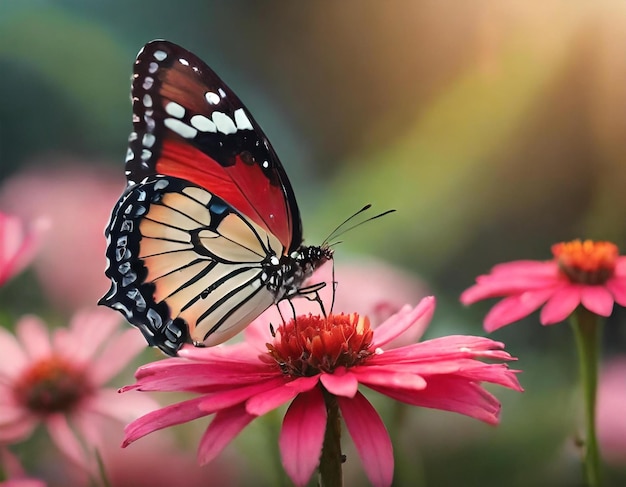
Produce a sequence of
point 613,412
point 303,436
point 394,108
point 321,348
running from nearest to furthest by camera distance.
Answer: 1. point 303,436
2. point 321,348
3. point 613,412
4. point 394,108

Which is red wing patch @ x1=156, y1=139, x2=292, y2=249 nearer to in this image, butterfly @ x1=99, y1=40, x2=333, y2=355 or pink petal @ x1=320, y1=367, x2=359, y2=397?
butterfly @ x1=99, y1=40, x2=333, y2=355

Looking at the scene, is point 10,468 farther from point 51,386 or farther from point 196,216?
point 196,216

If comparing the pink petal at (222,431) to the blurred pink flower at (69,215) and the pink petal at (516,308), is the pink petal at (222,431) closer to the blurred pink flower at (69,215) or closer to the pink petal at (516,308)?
the pink petal at (516,308)

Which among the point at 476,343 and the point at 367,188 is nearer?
the point at 476,343

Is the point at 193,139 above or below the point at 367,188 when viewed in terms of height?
below

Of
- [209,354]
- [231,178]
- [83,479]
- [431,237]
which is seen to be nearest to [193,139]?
[231,178]

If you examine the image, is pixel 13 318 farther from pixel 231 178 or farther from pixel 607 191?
pixel 607 191

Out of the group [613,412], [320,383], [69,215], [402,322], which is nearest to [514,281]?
[402,322]
